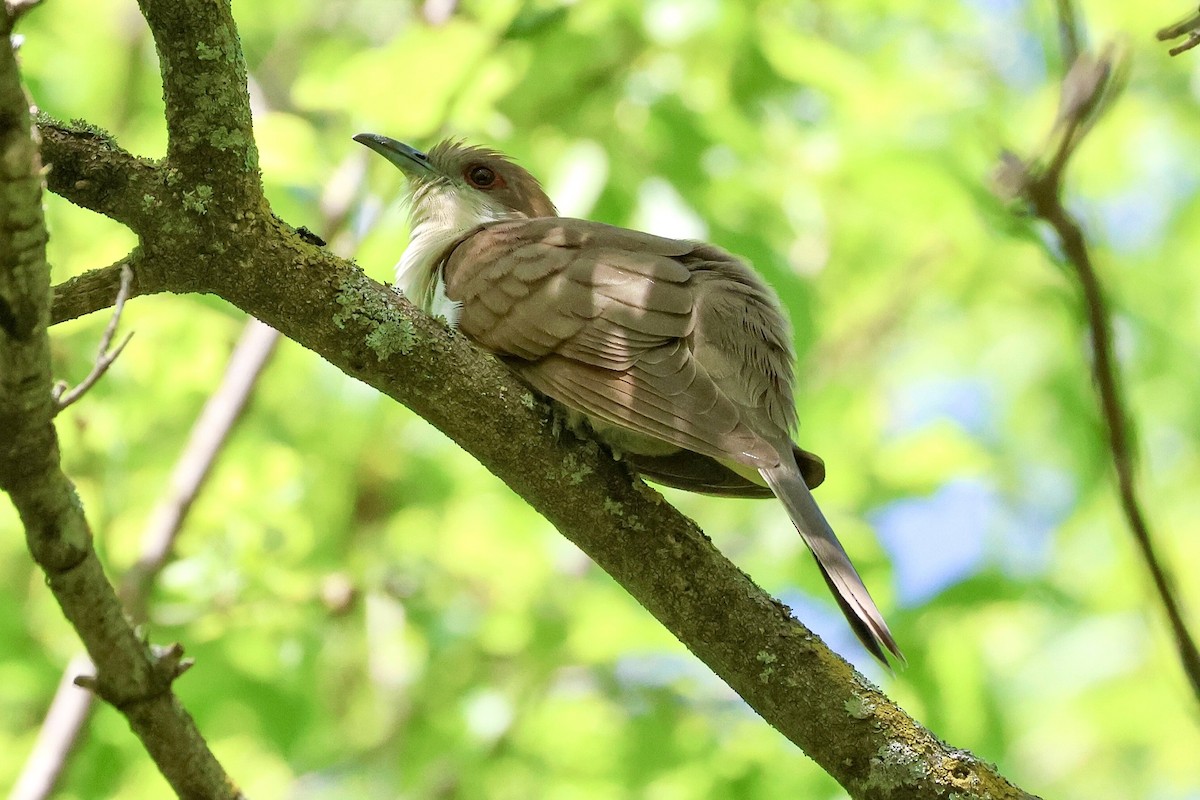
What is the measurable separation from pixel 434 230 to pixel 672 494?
3293 millimetres

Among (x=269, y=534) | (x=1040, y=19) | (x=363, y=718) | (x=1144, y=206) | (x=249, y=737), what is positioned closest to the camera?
(x=1040, y=19)

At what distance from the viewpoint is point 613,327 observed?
3.60m

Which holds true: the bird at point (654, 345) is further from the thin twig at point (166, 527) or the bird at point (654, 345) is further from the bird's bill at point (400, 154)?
the thin twig at point (166, 527)

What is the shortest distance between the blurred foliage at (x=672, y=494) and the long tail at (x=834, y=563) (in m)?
0.95

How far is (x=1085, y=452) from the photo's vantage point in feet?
21.2

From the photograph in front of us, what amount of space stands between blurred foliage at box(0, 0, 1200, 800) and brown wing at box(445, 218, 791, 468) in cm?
109

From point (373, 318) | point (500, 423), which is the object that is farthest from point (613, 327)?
point (373, 318)

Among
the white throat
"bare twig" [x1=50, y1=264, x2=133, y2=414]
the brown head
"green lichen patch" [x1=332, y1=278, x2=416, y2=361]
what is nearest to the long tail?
"green lichen patch" [x1=332, y1=278, x2=416, y2=361]

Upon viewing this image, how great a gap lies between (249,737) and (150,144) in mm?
3023

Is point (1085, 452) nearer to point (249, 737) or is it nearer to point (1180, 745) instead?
point (1180, 745)

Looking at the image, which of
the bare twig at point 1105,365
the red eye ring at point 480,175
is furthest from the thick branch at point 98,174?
the red eye ring at point 480,175

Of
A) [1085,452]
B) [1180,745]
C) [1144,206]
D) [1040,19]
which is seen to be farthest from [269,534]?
[1144,206]

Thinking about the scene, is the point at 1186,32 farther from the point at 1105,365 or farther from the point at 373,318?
the point at 373,318

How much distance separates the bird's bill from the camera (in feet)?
16.5
